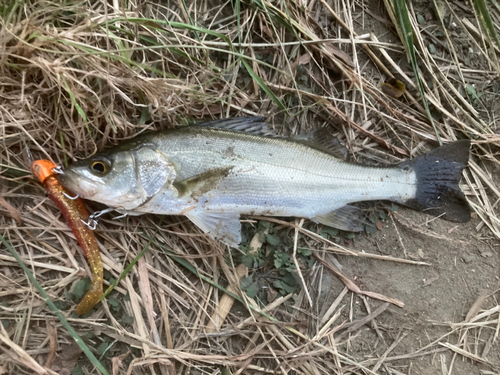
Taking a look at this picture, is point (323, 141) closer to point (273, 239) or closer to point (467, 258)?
point (273, 239)

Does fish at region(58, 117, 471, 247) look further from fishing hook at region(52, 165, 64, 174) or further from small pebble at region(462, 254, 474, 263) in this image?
small pebble at region(462, 254, 474, 263)

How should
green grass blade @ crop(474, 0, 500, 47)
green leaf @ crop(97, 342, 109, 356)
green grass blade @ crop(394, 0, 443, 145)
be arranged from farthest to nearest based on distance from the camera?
green grass blade @ crop(394, 0, 443, 145) < green grass blade @ crop(474, 0, 500, 47) < green leaf @ crop(97, 342, 109, 356)

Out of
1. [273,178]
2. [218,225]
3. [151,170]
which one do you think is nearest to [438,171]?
[273,178]

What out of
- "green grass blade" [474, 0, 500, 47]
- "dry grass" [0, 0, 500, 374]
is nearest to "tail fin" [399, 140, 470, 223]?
"dry grass" [0, 0, 500, 374]

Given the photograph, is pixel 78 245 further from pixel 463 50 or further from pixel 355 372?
pixel 463 50

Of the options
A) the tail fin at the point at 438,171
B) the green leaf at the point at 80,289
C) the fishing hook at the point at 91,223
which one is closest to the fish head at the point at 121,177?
the fishing hook at the point at 91,223

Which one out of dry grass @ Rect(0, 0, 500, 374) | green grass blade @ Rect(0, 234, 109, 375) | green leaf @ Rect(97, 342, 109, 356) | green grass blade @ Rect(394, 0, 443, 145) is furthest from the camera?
green grass blade @ Rect(394, 0, 443, 145)
